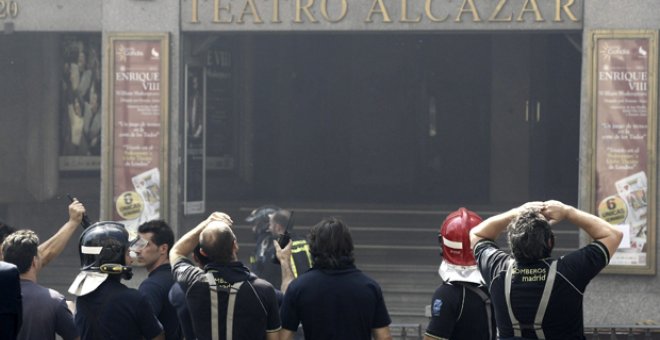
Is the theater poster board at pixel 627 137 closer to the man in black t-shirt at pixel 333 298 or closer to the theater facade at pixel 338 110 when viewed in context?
the theater facade at pixel 338 110

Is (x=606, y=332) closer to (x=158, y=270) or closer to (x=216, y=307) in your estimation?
(x=158, y=270)

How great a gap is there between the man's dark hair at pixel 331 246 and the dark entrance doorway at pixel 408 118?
12960 millimetres

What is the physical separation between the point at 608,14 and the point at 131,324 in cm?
859

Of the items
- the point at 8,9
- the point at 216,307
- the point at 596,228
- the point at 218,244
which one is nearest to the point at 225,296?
the point at 216,307

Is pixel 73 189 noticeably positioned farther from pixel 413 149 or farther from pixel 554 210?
pixel 554 210

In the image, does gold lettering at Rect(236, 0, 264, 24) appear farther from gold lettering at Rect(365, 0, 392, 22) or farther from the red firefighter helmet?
the red firefighter helmet

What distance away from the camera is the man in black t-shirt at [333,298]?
634cm

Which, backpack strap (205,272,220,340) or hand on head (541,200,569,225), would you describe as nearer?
hand on head (541,200,569,225)

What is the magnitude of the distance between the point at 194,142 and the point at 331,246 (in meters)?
8.79

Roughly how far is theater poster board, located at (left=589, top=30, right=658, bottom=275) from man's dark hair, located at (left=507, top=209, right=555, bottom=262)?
7774mm

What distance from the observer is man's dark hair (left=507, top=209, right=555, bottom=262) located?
578 cm

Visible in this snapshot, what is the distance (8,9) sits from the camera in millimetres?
14695

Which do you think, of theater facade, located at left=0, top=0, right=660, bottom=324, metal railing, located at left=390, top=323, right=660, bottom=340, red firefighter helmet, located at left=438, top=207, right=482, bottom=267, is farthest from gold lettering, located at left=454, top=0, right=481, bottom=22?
red firefighter helmet, located at left=438, top=207, right=482, bottom=267

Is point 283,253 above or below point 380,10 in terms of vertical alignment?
below
